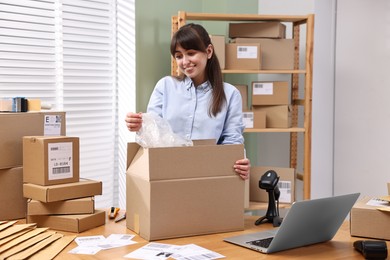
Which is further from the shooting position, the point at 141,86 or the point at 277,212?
the point at 141,86

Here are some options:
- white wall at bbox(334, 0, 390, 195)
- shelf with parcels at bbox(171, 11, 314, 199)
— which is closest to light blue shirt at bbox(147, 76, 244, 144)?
shelf with parcels at bbox(171, 11, 314, 199)

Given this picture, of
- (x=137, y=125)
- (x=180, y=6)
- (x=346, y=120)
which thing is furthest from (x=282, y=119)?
(x=137, y=125)

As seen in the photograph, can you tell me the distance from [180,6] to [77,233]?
2.18 metres

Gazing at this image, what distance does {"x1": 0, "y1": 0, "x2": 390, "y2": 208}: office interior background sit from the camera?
2.99m

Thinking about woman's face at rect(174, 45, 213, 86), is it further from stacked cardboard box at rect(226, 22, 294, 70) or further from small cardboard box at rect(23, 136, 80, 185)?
stacked cardboard box at rect(226, 22, 294, 70)

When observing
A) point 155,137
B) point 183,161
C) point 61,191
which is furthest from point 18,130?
point 183,161

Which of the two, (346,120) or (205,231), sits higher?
(346,120)

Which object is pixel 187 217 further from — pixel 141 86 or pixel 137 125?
pixel 141 86

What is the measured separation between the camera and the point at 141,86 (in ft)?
10.6

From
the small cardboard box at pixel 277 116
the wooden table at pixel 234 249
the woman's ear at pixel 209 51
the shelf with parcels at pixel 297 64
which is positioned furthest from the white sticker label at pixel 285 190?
the wooden table at pixel 234 249

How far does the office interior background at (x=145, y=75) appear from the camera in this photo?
9.82 ft

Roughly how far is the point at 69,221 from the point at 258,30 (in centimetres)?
194

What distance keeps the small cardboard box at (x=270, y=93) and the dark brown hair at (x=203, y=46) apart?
0.88 metres

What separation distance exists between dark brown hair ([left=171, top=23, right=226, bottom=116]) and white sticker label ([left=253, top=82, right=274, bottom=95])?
0.88 metres
